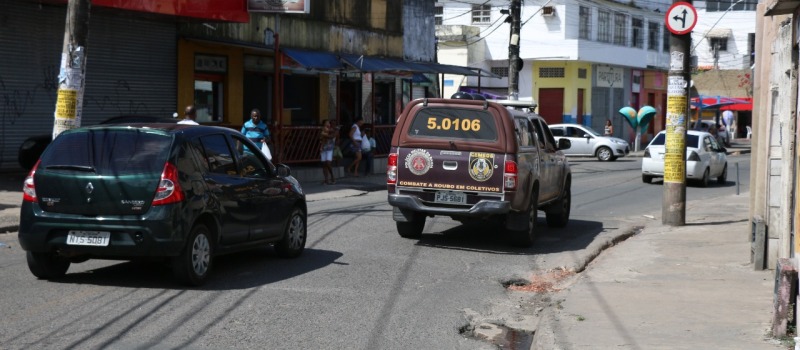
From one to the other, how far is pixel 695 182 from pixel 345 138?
10.3 metres

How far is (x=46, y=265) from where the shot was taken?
994 centimetres

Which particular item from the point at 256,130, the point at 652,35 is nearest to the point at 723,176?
the point at 256,130

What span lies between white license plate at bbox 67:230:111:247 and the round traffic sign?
32.9 ft

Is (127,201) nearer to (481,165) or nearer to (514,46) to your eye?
(481,165)

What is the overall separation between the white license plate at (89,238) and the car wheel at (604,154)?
33241 mm

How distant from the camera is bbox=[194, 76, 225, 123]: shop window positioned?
25.5m

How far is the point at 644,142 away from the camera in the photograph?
192ft

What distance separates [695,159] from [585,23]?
24.9 meters

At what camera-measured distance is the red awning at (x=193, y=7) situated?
19828mm

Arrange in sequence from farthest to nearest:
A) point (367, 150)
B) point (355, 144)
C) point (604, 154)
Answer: point (604, 154) < point (367, 150) < point (355, 144)

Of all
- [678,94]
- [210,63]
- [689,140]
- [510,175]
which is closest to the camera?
[510,175]

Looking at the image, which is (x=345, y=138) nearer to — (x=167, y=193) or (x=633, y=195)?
(x=633, y=195)

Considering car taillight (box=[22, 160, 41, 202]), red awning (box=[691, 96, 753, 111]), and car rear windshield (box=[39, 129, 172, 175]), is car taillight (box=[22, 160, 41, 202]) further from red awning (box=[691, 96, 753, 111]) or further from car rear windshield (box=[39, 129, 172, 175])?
red awning (box=[691, 96, 753, 111])

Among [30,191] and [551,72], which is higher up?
[551,72]
